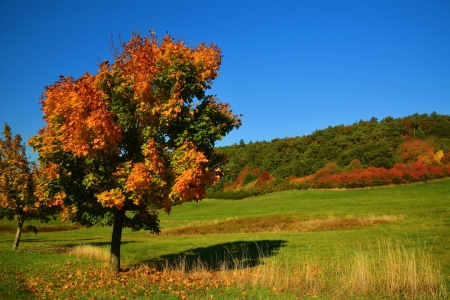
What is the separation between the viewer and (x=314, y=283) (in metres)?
12.4

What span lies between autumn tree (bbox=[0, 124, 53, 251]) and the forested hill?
63.4 m

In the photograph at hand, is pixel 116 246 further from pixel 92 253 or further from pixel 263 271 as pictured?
pixel 92 253

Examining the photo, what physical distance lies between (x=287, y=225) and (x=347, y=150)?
68818 mm

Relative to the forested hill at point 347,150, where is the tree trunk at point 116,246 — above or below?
below

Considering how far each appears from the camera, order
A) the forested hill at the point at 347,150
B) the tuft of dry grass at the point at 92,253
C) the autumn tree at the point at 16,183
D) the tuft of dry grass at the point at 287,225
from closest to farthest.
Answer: the tuft of dry grass at the point at 92,253 < the autumn tree at the point at 16,183 < the tuft of dry grass at the point at 287,225 < the forested hill at the point at 347,150

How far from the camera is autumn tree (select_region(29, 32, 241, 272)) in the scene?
43.5ft

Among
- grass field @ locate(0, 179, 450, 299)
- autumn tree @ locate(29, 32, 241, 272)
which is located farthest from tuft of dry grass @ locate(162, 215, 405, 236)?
autumn tree @ locate(29, 32, 241, 272)

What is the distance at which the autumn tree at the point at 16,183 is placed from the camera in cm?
2830

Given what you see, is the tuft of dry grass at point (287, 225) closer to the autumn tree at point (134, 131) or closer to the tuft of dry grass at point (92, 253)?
the tuft of dry grass at point (92, 253)

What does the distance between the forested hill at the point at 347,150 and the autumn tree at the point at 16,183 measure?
63446mm

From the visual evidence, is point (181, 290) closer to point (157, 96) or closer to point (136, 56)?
point (157, 96)

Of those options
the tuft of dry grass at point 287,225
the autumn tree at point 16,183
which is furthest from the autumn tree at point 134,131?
the tuft of dry grass at point 287,225

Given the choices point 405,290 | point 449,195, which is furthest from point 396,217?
point 405,290

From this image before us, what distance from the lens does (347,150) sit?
105m
